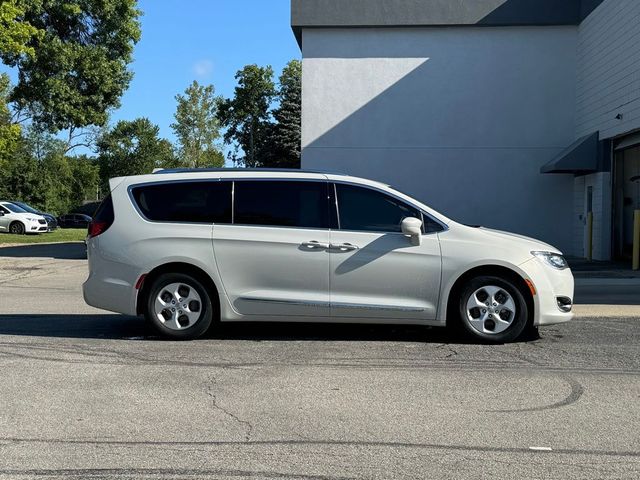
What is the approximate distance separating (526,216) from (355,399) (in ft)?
63.6

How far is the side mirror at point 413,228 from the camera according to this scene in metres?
8.04

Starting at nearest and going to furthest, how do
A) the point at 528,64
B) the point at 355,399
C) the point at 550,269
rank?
the point at 355,399
the point at 550,269
the point at 528,64

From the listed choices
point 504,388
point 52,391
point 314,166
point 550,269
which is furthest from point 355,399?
point 314,166

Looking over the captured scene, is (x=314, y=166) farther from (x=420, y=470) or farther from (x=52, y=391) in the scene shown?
(x=420, y=470)

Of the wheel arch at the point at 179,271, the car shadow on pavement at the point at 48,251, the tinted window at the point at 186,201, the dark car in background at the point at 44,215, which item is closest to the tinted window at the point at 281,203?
the tinted window at the point at 186,201

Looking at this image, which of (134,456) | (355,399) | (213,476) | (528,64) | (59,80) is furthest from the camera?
(59,80)

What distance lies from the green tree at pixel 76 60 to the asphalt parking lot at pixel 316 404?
28.8 metres

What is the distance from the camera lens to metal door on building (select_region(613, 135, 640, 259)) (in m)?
19.9

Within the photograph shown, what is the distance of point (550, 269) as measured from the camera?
821 cm

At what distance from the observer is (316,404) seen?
5.90m

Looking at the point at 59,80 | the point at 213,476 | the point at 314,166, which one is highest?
the point at 59,80

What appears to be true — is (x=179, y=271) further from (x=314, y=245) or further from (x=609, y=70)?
(x=609, y=70)

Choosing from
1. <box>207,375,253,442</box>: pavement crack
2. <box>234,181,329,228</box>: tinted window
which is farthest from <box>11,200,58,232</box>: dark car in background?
<box>207,375,253,442</box>: pavement crack

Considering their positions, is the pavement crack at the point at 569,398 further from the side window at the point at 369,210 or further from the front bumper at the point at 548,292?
the side window at the point at 369,210
